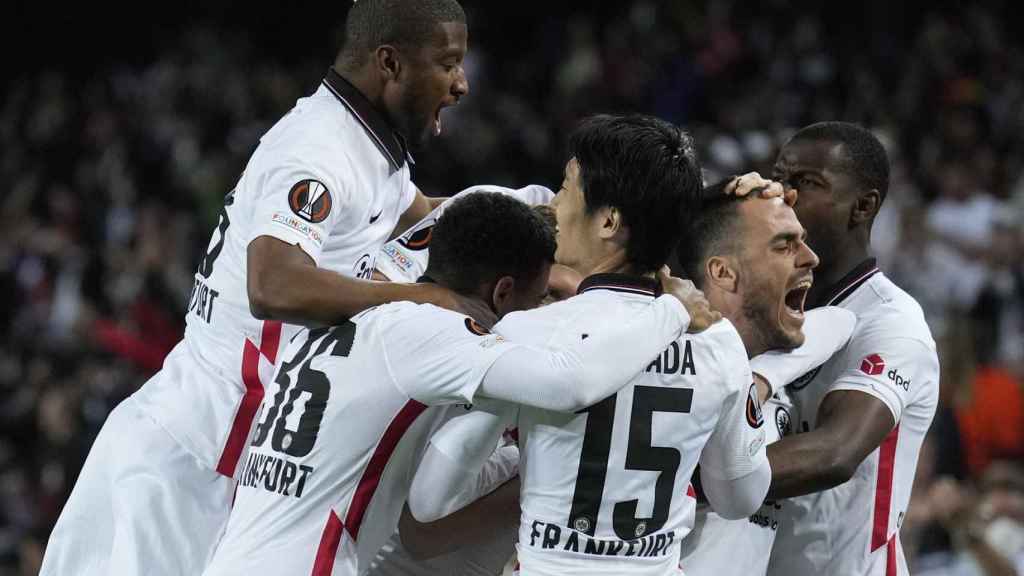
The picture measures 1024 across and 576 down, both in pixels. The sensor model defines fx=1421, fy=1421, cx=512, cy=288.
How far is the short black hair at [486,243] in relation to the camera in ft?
12.1

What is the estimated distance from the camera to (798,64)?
43.5ft

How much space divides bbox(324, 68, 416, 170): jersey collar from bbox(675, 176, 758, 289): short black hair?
0.93 meters

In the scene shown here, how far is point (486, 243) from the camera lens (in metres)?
3.68

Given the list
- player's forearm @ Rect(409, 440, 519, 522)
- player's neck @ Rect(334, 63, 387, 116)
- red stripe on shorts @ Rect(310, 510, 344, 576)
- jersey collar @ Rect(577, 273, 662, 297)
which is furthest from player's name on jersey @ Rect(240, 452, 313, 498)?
player's neck @ Rect(334, 63, 387, 116)

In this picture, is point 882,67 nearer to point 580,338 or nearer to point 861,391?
point 861,391

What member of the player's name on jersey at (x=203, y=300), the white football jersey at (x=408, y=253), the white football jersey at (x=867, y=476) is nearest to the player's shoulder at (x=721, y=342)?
the white football jersey at (x=867, y=476)

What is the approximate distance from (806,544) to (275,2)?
587 inches

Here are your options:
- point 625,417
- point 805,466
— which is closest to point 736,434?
point 625,417

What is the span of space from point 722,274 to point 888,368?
2.03ft

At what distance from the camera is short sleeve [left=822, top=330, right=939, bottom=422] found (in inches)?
166

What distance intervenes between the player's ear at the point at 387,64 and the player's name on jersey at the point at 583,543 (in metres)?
1.53

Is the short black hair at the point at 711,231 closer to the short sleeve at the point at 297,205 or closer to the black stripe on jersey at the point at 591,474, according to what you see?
the black stripe on jersey at the point at 591,474

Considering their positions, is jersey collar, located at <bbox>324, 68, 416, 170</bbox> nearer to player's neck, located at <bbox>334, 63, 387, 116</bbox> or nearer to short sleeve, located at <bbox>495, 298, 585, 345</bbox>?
player's neck, located at <bbox>334, 63, 387, 116</bbox>

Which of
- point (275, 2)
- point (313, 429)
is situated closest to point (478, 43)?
point (275, 2)
